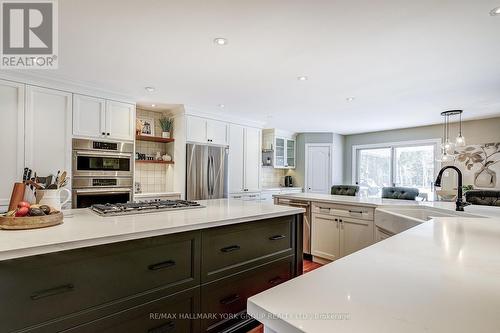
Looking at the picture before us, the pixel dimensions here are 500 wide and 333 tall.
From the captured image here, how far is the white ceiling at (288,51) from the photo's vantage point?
5.82ft

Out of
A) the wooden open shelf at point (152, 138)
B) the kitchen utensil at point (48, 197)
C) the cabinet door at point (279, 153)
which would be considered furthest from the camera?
the cabinet door at point (279, 153)

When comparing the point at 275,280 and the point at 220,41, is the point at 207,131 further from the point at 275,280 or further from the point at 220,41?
the point at 275,280

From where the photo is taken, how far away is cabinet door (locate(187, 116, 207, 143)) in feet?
14.3

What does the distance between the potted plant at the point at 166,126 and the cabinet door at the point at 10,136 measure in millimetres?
1910

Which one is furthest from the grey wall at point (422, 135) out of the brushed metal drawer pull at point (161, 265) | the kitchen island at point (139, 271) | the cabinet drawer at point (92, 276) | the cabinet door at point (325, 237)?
the brushed metal drawer pull at point (161, 265)

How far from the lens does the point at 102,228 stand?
1.33 m

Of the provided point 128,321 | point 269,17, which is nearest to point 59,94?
point 269,17

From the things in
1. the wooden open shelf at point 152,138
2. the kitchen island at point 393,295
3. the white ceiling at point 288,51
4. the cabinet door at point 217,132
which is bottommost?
the kitchen island at point 393,295

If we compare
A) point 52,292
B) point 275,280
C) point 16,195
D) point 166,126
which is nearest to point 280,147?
point 166,126

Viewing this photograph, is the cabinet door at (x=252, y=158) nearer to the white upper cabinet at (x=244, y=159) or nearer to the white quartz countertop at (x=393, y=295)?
the white upper cabinet at (x=244, y=159)

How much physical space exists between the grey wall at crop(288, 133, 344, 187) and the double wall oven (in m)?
4.41

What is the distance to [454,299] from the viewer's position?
24.6 inches

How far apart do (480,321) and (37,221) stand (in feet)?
5.55

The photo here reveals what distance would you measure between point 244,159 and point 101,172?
257 cm
